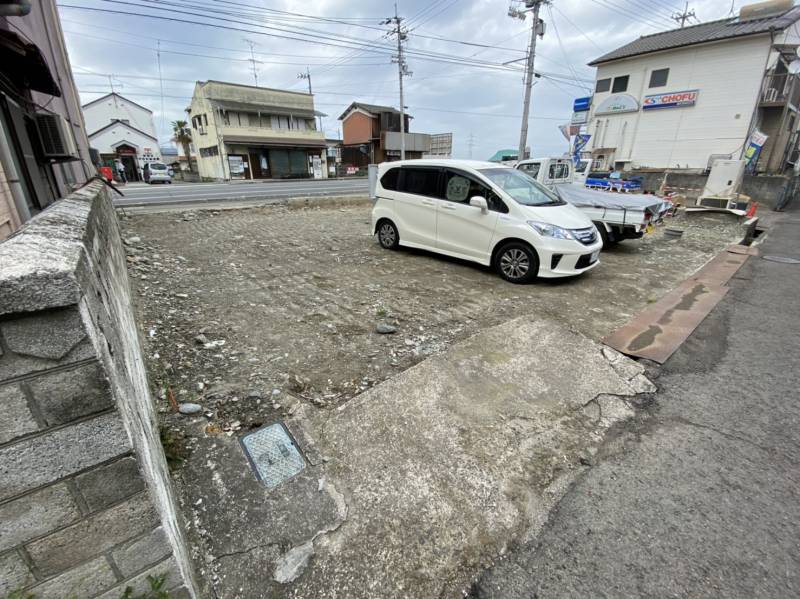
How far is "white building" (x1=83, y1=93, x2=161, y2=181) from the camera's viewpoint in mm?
33125

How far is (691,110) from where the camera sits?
876 inches

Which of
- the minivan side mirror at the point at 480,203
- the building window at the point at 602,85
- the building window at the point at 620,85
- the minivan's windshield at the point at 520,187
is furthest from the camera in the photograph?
the building window at the point at 602,85

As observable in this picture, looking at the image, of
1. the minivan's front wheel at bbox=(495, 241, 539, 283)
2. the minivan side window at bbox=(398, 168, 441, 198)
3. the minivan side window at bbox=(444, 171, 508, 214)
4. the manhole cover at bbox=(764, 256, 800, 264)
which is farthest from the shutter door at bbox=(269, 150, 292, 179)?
the manhole cover at bbox=(764, 256, 800, 264)

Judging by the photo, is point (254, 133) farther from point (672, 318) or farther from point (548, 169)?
point (672, 318)

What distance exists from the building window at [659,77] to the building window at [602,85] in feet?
9.48

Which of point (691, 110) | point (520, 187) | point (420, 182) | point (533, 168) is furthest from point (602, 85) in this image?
point (420, 182)

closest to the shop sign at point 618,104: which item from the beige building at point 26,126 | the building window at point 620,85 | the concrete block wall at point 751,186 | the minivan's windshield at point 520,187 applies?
the building window at point 620,85

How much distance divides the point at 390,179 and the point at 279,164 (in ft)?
101

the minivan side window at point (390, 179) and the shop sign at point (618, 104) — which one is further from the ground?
the shop sign at point (618, 104)

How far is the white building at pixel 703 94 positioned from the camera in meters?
20.2

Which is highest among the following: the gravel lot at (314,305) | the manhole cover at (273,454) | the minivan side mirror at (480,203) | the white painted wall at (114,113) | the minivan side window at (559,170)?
the white painted wall at (114,113)

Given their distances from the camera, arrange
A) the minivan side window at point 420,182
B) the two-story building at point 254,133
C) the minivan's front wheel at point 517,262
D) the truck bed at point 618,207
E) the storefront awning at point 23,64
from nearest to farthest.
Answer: the storefront awning at point 23,64 < the minivan's front wheel at point 517,262 < the minivan side window at point 420,182 < the truck bed at point 618,207 < the two-story building at point 254,133

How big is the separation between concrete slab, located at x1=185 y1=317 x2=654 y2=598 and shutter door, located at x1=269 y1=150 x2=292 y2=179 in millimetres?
34762

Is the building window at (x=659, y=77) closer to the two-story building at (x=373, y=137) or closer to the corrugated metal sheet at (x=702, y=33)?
the corrugated metal sheet at (x=702, y=33)
